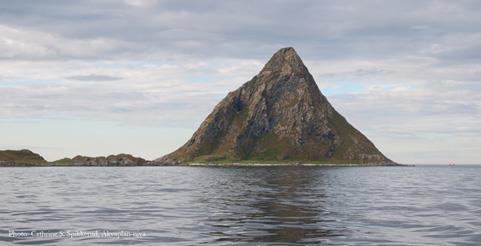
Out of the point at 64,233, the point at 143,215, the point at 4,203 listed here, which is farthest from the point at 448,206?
→ the point at 4,203

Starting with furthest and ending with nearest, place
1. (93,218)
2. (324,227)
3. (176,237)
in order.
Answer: (93,218) → (324,227) → (176,237)

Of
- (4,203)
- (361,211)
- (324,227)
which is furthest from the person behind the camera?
(4,203)

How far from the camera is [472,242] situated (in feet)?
93.8

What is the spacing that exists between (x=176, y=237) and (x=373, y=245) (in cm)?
1103

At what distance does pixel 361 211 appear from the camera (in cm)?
4453

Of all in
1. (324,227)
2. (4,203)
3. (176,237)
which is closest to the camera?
(176,237)

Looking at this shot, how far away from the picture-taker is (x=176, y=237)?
29.1 meters

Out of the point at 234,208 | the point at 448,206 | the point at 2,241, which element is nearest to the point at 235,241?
the point at 2,241

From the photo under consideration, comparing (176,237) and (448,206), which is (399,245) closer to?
(176,237)

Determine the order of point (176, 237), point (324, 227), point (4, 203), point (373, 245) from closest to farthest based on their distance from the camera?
1. point (373, 245)
2. point (176, 237)
3. point (324, 227)
4. point (4, 203)

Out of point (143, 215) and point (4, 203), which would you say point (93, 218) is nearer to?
point (143, 215)

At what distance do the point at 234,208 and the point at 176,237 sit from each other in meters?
17.3

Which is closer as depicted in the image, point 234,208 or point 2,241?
point 2,241

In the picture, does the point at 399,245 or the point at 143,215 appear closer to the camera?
the point at 399,245
